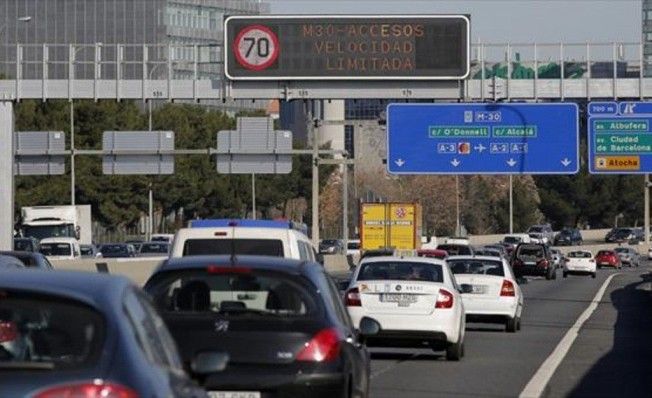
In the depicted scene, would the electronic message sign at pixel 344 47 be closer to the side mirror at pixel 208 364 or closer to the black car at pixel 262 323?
the black car at pixel 262 323

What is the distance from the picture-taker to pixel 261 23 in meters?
42.9

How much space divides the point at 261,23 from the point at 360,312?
2071 centimetres

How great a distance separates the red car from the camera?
96.9 meters

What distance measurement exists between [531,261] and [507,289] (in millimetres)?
37339

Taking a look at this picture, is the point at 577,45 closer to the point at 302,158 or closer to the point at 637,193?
the point at 302,158

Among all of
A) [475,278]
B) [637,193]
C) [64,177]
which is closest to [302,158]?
[64,177]

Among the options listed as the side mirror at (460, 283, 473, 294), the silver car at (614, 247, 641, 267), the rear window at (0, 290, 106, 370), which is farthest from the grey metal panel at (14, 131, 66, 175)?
the rear window at (0, 290, 106, 370)

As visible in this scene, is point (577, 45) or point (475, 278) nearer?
point (475, 278)

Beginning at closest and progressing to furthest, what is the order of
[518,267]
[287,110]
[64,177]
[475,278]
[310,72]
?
1. [475,278]
2. [310,72]
3. [518,267]
4. [64,177]
5. [287,110]

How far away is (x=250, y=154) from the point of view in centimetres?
6031

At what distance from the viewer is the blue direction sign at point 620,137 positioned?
4956cm

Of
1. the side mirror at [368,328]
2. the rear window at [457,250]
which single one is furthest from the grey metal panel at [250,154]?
the side mirror at [368,328]

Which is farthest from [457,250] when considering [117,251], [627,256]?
[627,256]

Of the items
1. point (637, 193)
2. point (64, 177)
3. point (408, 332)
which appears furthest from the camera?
point (637, 193)
